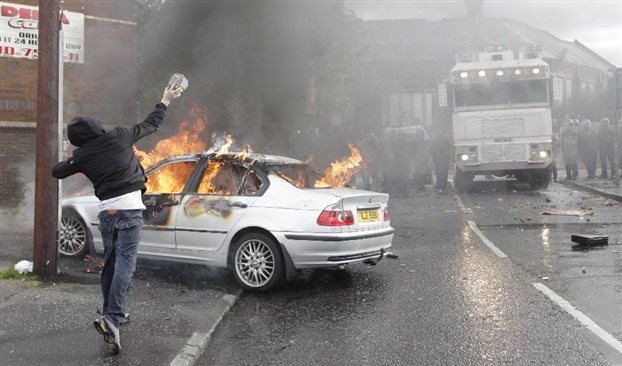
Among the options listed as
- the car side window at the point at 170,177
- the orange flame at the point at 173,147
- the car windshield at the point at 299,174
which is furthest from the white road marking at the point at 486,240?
the orange flame at the point at 173,147

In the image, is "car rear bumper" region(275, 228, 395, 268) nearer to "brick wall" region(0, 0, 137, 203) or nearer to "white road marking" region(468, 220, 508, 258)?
"white road marking" region(468, 220, 508, 258)

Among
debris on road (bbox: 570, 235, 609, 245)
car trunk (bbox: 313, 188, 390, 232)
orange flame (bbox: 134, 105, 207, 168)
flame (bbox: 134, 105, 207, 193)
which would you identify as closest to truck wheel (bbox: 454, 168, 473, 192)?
debris on road (bbox: 570, 235, 609, 245)

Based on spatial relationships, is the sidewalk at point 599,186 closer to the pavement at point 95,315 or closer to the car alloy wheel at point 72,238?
the pavement at point 95,315

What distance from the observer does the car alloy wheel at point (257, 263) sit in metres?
6.02

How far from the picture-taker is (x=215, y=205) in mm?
6277

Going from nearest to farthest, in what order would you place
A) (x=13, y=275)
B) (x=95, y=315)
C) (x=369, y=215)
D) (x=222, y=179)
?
(x=95, y=315)
(x=13, y=275)
(x=369, y=215)
(x=222, y=179)

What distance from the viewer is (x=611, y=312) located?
17.0ft

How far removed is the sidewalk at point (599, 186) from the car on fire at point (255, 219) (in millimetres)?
10009

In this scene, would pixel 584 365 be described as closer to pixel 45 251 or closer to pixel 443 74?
pixel 45 251

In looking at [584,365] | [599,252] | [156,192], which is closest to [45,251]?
[156,192]

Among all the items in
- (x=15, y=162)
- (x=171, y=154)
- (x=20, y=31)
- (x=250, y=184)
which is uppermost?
(x=20, y=31)

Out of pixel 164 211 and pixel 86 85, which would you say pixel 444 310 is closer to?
pixel 164 211

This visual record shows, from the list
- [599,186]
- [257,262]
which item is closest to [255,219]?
[257,262]

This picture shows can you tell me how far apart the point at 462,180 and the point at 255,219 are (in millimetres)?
12174
